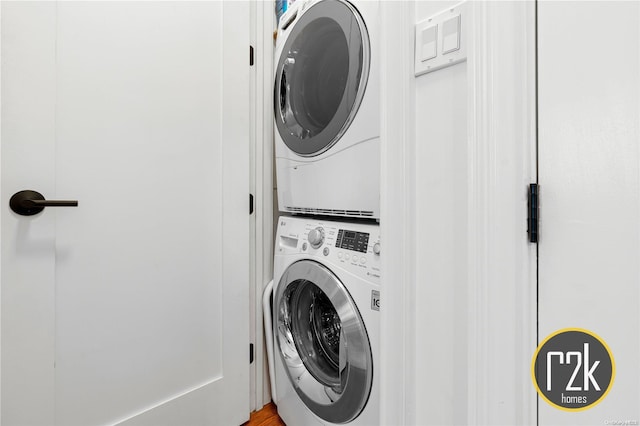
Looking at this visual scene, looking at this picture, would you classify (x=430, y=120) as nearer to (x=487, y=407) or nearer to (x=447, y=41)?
(x=447, y=41)

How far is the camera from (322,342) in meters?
1.15

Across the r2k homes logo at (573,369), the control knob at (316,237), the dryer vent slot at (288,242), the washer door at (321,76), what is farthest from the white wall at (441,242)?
the dryer vent slot at (288,242)

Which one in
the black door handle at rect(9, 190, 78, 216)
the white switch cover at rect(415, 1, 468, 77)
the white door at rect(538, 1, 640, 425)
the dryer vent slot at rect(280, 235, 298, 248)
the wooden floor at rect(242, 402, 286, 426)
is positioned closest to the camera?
the white door at rect(538, 1, 640, 425)

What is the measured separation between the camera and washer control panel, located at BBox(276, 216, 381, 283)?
2.86 ft

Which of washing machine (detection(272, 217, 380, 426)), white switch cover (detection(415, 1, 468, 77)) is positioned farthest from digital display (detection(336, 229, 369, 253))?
white switch cover (detection(415, 1, 468, 77))

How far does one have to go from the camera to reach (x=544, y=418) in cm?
53

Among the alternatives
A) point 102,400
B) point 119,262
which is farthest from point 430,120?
point 102,400

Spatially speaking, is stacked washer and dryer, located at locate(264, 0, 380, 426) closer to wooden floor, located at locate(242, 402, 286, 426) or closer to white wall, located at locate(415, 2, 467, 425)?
wooden floor, located at locate(242, 402, 286, 426)


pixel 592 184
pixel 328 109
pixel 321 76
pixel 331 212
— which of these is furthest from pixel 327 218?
pixel 592 184

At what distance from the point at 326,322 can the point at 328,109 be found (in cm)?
76

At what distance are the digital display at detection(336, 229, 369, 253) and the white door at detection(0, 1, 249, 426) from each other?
1.58 ft

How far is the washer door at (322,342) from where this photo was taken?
2.88ft

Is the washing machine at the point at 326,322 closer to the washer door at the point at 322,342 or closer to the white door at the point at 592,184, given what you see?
the washer door at the point at 322,342

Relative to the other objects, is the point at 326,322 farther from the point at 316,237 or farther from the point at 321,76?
the point at 321,76
